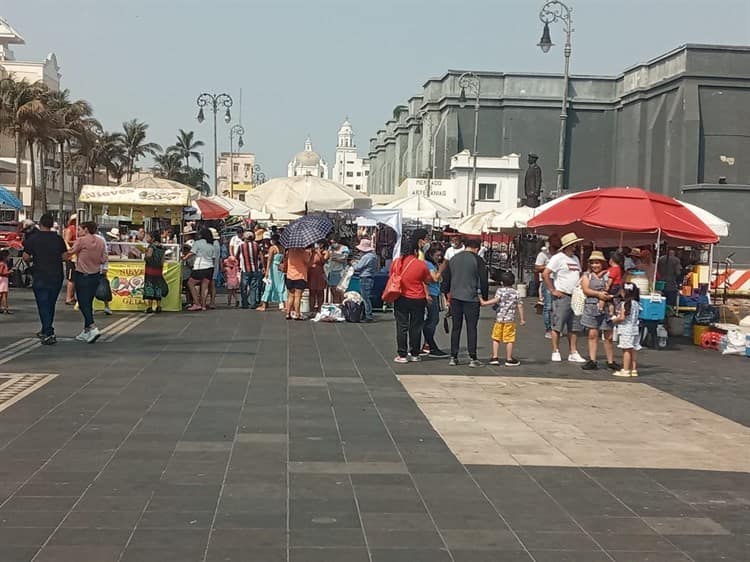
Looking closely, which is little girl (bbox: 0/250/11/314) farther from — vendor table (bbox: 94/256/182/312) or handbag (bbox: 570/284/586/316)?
handbag (bbox: 570/284/586/316)

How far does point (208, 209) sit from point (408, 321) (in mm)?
16494

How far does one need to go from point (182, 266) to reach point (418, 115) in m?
63.5

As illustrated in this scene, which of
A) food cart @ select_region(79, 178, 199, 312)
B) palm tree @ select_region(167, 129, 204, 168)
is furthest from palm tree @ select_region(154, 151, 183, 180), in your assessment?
food cart @ select_region(79, 178, 199, 312)

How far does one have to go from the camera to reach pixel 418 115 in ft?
261

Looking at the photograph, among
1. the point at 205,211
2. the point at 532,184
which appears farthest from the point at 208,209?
the point at 532,184

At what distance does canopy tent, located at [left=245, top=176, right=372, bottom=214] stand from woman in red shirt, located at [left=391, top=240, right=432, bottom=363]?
8159 millimetres

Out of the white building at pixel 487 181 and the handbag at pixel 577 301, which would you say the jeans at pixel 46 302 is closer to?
the handbag at pixel 577 301

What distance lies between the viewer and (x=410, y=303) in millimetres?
12094

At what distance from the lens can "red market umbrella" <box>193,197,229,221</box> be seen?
2678 centimetres

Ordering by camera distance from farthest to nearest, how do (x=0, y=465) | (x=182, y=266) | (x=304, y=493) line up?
1. (x=182, y=266)
2. (x=0, y=465)
3. (x=304, y=493)

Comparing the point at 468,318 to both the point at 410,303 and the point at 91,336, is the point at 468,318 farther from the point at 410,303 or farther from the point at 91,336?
the point at 91,336

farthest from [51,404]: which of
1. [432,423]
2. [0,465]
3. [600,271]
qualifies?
[600,271]

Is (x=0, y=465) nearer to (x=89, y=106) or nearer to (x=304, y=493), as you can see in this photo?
(x=304, y=493)

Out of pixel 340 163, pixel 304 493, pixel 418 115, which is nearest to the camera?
pixel 304 493
